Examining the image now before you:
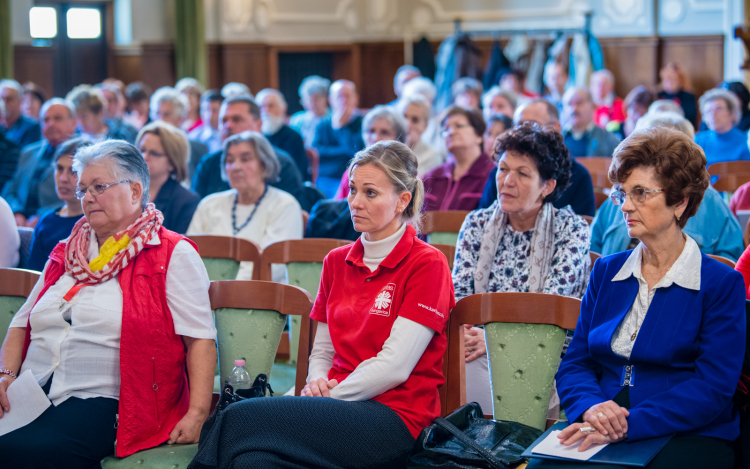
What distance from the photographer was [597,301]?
204 cm

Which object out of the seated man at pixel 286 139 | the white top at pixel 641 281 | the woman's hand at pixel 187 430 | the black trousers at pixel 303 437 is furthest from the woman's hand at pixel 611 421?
the seated man at pixel 286 139

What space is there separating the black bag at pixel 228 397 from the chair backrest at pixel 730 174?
130 inches

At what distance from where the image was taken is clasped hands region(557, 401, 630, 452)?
1845 mm

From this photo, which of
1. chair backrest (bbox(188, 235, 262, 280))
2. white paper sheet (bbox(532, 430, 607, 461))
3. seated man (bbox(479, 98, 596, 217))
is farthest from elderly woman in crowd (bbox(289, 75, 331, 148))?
white paper sheet (bbox(532, 430, 607, 461))

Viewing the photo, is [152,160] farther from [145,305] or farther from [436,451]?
[436,451]

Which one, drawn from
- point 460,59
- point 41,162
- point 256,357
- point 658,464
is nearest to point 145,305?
point 256,357

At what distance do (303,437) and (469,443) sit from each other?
44 cm

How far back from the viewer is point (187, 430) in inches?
90.7

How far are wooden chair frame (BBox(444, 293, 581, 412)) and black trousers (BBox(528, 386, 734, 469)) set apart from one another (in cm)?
48

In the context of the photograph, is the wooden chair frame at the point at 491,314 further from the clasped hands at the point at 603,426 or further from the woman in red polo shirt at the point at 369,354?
the clasped hands at the point at 603,426

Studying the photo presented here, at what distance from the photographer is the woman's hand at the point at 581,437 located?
1.84 meters

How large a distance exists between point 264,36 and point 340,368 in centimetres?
947

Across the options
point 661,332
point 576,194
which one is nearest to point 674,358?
point 661,332

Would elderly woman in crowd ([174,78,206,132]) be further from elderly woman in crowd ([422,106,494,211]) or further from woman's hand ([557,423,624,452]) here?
woman's hand ([557,423,624,452])
